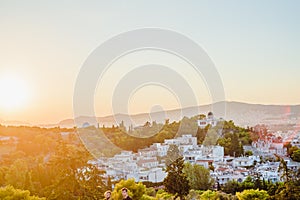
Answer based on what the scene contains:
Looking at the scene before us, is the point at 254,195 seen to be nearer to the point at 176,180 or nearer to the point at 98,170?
the point at 176,180

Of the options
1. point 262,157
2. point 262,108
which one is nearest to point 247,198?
point 262,157

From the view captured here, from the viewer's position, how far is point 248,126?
37.2 m

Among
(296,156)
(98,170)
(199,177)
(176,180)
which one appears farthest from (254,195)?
(296,156)

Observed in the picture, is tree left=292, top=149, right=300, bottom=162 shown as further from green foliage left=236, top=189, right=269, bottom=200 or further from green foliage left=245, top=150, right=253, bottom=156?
green foliage left=236, top=189, right=269, bottom=200

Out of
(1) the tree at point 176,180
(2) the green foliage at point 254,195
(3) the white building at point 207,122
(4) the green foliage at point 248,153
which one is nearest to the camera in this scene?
(1) the tree at point 176,180

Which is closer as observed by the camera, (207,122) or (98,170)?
(98,170)

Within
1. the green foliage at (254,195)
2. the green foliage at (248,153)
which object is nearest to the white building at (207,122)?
the green foliage at (248,153)

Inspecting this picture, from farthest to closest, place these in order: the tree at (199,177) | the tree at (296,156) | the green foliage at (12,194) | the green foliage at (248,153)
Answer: the green foliage at (248,153)
the tree at (296,156)
the tree at (199,177)
the green foliage at (12,194)

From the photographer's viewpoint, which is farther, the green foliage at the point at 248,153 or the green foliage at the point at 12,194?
the green foliage at the point at 248,153

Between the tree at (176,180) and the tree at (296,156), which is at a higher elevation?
the tree at (176,180)

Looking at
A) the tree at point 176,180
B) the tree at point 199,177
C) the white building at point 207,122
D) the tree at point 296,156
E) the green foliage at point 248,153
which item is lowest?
the tree at point 199,177

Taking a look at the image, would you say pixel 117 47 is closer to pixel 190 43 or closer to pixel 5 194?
pixel 190 43

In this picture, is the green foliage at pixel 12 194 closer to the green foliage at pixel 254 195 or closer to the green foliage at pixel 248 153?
the green foliage at pixel 254 195

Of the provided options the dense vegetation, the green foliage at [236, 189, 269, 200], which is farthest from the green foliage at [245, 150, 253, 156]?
the green foliage at [236, 189, 269, 200]
